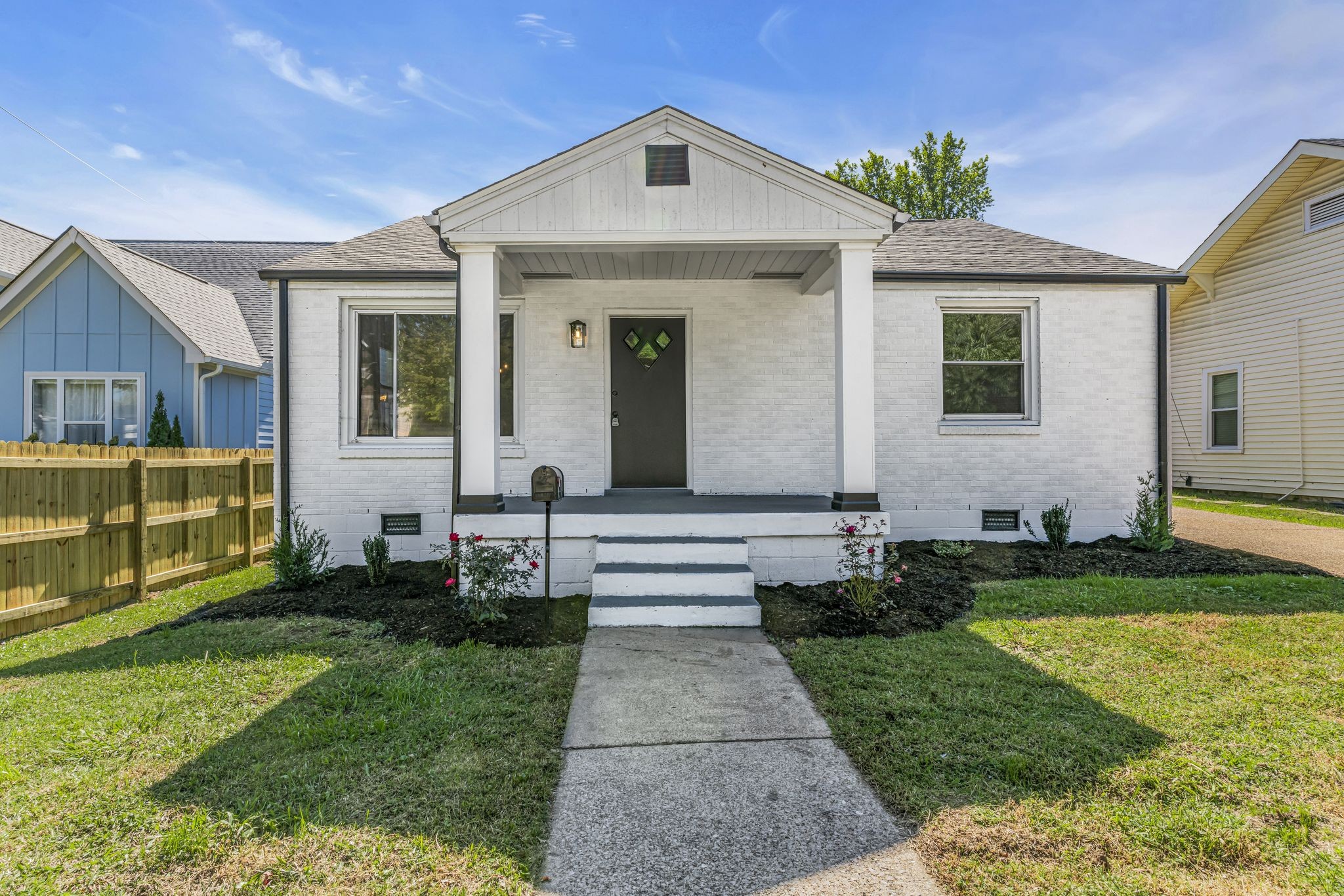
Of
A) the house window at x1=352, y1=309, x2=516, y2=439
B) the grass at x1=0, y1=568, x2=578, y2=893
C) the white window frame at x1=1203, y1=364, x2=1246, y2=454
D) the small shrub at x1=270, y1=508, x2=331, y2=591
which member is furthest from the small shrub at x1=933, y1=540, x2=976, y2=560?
the white window frame at x1=1203, y1=364, x2=1246, y2=454

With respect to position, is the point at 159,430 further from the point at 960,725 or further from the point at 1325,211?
the point at 1325,211

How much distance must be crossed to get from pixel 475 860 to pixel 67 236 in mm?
11329

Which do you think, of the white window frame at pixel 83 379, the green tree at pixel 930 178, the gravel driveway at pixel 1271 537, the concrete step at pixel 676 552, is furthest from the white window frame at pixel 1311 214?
the white window frame at pixel 83 379

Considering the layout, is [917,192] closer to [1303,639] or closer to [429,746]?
[1303,639]

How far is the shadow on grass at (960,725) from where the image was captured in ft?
8.27

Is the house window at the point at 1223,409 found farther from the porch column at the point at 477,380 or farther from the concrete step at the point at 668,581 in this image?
the porch column at the point at 477,380

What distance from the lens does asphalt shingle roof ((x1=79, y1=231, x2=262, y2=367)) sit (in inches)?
361

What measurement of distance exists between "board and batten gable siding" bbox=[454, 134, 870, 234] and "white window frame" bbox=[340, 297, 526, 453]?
188cm

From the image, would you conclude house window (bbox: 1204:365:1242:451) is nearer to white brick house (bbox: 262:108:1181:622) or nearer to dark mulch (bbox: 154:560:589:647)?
white brick house (bbox: 262:108:1181:622)

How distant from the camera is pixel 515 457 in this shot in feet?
23.7

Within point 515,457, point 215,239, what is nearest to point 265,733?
point 515,457

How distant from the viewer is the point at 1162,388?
7.30 meters

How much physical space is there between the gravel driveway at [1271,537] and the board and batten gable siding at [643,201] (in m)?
6.05

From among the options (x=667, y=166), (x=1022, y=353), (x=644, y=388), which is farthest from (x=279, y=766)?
(x=1022, y=353)
